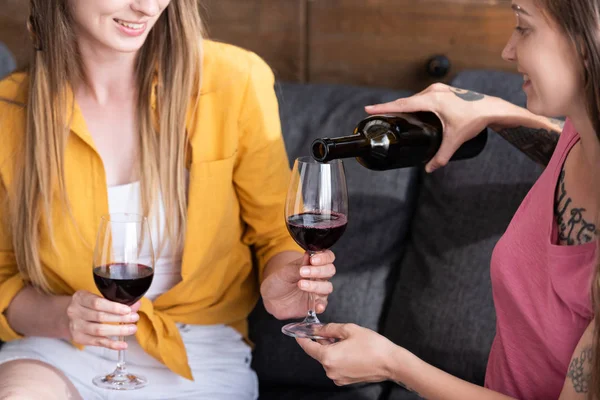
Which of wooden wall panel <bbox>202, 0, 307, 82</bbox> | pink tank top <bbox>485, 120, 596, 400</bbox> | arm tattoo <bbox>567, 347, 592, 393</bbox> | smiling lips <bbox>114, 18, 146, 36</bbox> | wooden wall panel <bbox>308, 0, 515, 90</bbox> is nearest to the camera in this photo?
arm tattoo <bbox>567, 347, 592, 393</bbox>

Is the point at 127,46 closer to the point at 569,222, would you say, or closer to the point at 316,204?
the point at 316,204

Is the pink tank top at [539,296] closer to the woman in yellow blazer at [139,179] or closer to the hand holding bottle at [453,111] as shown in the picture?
the hand holding bottle at [453,111]

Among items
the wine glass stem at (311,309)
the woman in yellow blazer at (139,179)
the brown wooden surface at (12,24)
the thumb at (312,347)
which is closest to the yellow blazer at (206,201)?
the woman in yellow blazer at (139,179)

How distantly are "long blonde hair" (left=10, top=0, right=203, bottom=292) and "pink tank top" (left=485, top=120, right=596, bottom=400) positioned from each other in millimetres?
701

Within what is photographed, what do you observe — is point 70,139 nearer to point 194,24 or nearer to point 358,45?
point 194,24

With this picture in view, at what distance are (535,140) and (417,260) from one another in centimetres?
44

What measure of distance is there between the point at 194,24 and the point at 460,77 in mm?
724

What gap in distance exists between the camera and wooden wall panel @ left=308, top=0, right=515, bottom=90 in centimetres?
236

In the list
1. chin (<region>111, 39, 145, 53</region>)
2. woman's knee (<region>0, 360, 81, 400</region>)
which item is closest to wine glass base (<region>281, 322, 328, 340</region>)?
woman's knee (<region>0, 360, 81, 400</region>)

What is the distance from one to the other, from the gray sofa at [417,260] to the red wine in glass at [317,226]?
0.60m

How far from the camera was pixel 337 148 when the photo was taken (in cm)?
148

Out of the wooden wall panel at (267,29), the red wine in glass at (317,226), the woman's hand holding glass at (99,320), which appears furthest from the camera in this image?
the wooden wall panel at (267,29)

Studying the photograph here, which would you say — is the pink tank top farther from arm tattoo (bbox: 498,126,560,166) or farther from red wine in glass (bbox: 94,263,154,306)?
red wine in glass (bbox: 94,263,154,306)

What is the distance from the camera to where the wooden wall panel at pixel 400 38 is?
2.36m
